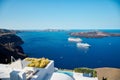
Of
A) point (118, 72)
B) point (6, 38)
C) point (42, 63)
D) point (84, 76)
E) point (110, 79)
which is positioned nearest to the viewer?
point (42, 63)

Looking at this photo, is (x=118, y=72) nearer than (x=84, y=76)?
No

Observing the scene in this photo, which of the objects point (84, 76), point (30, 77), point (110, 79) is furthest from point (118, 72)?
point (30, 77)

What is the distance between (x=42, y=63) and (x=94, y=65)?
3677 cm

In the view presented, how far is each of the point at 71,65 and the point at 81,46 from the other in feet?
121

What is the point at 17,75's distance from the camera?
511 inches

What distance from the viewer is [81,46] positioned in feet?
286

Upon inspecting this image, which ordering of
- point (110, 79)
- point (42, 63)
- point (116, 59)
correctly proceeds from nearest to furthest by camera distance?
point (42, 63), point (110, 79), point (116, 59)

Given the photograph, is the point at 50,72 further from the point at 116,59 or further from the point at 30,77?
the point at 116,59

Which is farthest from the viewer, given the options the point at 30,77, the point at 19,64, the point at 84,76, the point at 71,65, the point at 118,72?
the point at 71,65

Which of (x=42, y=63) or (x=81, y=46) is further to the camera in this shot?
(x=81, y=46)

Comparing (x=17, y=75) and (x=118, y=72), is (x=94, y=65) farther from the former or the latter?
(x=17, y=75)

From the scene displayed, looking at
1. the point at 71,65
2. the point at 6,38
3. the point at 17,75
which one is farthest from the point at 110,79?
the point at 6,38

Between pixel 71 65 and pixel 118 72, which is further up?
pixel 118 72

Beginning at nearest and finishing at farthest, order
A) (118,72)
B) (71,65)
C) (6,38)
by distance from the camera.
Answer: (118,72) → (71,65) → (6,38)
